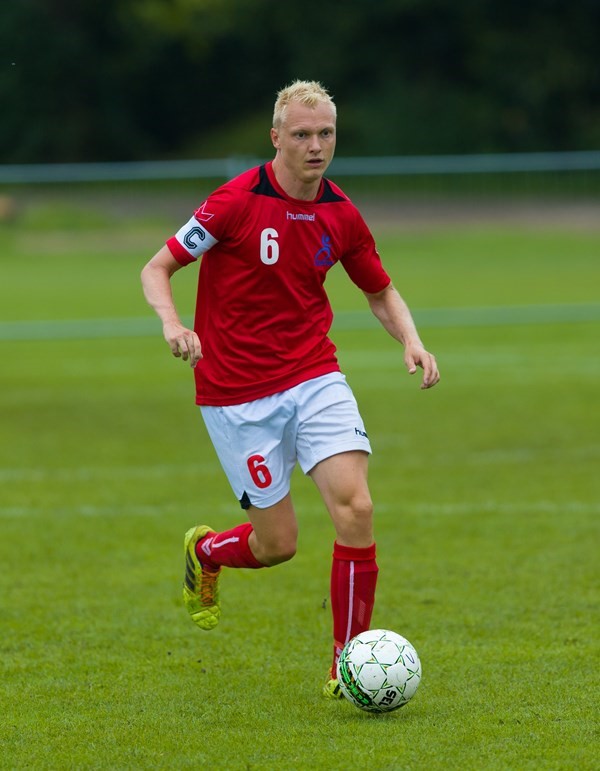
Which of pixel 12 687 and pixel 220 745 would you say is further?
pixel 12 687

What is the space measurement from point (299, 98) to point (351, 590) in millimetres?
1928

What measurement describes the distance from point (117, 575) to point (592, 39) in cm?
4689

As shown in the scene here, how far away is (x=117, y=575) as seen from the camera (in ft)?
25.3

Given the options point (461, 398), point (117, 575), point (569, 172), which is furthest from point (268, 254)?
point (569, 172)

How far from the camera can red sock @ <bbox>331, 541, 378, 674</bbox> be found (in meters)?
5.57

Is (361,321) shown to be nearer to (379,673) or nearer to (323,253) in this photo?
(323,253)

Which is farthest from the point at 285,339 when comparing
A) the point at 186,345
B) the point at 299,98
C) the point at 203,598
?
the point at 203,598

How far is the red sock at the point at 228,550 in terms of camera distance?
245 inches

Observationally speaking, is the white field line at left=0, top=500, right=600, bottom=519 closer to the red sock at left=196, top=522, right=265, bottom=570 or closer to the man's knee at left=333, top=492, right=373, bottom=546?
the red sock at left=196, top=522, right=265, bottom=570

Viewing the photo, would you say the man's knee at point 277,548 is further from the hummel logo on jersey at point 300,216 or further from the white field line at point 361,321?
the white field line at point 361,321

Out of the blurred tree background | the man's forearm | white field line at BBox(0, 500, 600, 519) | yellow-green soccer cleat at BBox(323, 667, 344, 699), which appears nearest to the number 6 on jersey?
the man's forearm

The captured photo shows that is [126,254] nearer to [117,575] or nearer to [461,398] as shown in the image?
[461,398]

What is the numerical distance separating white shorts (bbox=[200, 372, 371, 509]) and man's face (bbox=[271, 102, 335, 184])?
85 cm

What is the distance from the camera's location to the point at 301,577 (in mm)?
7672
